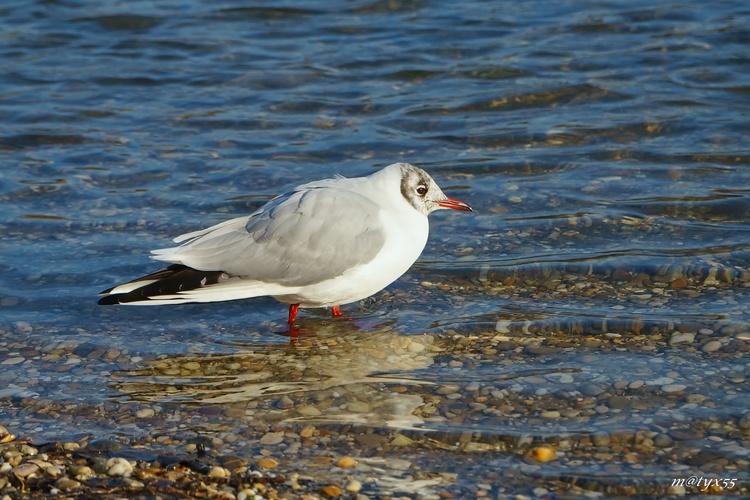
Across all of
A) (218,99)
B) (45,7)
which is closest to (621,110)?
(218,99)

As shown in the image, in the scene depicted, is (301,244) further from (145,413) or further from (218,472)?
(218,472)

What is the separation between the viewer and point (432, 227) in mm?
9094

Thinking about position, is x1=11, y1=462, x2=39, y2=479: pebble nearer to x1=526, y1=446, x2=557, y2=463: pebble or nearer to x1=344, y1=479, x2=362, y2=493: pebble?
x1=344, y1=479, x2=362, y2=493: pebble

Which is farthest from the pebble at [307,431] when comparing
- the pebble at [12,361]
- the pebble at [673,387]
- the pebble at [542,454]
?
the pebble at [12,361]

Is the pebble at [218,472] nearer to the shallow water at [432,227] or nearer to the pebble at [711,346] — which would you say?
the shallow water at [432,227]

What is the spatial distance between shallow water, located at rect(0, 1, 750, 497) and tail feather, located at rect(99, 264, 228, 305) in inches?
16.0

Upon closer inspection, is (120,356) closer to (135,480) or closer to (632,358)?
(135,480)

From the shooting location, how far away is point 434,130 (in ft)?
37.8

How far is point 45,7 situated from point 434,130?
28.3 feet

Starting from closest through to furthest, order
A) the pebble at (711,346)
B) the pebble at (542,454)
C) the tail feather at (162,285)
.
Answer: the pebble at (542,454) → the pebble at (711,346) → the tail feather at (162,285)

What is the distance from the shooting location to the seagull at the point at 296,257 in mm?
6727

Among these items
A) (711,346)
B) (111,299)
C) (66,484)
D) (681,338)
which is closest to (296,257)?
(111,299)

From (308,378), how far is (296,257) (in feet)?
2.69

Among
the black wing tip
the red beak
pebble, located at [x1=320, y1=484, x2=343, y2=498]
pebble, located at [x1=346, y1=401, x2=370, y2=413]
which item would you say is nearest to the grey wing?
the black wing tip
